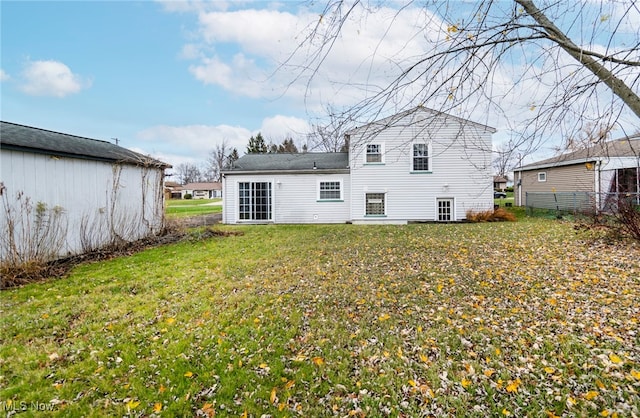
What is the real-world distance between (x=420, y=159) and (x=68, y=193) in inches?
520

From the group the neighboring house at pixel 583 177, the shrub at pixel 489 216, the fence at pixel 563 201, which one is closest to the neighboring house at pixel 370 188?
the shrub at pixel 489 216

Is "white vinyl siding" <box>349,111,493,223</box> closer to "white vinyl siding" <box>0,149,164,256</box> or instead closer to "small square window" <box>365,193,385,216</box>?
"small square window" <box>365,193,385,216</box>

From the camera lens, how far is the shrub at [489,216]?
44.2ft

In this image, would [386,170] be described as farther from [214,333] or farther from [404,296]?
[214,333]

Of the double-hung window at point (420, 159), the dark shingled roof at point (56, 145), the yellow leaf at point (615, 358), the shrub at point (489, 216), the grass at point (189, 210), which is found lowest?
the yellow leaf at point (615, 358)

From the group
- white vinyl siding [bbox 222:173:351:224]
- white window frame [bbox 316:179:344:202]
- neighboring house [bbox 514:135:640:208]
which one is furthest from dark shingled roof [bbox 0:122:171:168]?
neighboring house [bbox 514:135:640:208]

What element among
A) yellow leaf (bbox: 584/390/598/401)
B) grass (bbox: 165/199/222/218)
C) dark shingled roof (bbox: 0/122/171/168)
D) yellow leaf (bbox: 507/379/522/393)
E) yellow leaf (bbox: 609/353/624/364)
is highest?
dark shingled roof (bbox: 0/122/171/168)

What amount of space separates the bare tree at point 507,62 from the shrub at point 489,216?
11.5m

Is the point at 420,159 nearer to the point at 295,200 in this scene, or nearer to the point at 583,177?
the point at 295,200

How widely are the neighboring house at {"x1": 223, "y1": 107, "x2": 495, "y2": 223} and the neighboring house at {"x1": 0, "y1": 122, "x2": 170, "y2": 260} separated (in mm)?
5261

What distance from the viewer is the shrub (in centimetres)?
1348

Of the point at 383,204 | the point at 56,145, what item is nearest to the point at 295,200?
the point at 383,204

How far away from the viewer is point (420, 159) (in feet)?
46.5

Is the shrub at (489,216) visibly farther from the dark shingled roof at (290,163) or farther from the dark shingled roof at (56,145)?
the dark shingled roof at (56,145)
